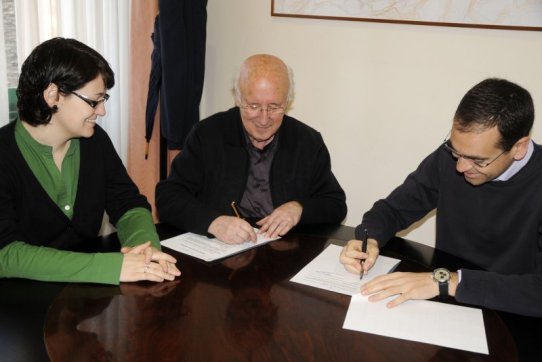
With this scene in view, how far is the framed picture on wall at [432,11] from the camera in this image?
253cm

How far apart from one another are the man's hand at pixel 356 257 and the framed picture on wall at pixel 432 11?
152cm

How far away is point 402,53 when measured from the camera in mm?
2875

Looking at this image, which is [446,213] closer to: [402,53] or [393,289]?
[393,289]

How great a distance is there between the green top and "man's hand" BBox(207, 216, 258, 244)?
209mm

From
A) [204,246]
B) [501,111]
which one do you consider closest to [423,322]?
[501,111]

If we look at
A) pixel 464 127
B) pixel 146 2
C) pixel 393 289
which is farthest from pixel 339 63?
pixel 393 289

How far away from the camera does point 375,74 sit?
2977 millimetres

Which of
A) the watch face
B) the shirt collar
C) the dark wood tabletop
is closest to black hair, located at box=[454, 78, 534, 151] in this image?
the shirt collar

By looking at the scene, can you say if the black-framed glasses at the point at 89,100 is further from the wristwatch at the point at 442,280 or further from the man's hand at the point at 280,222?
the wristwatch at the point at 442,280

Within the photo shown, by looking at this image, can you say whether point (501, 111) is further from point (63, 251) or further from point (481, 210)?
point (63, 251)

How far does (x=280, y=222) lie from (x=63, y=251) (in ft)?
2.42

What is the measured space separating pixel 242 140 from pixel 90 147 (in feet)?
2.13

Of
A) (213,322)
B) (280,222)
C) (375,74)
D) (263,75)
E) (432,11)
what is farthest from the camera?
(375,74)

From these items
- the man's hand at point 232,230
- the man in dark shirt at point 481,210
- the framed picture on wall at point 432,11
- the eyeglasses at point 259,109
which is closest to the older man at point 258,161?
the eyeglasses at point 259,109
